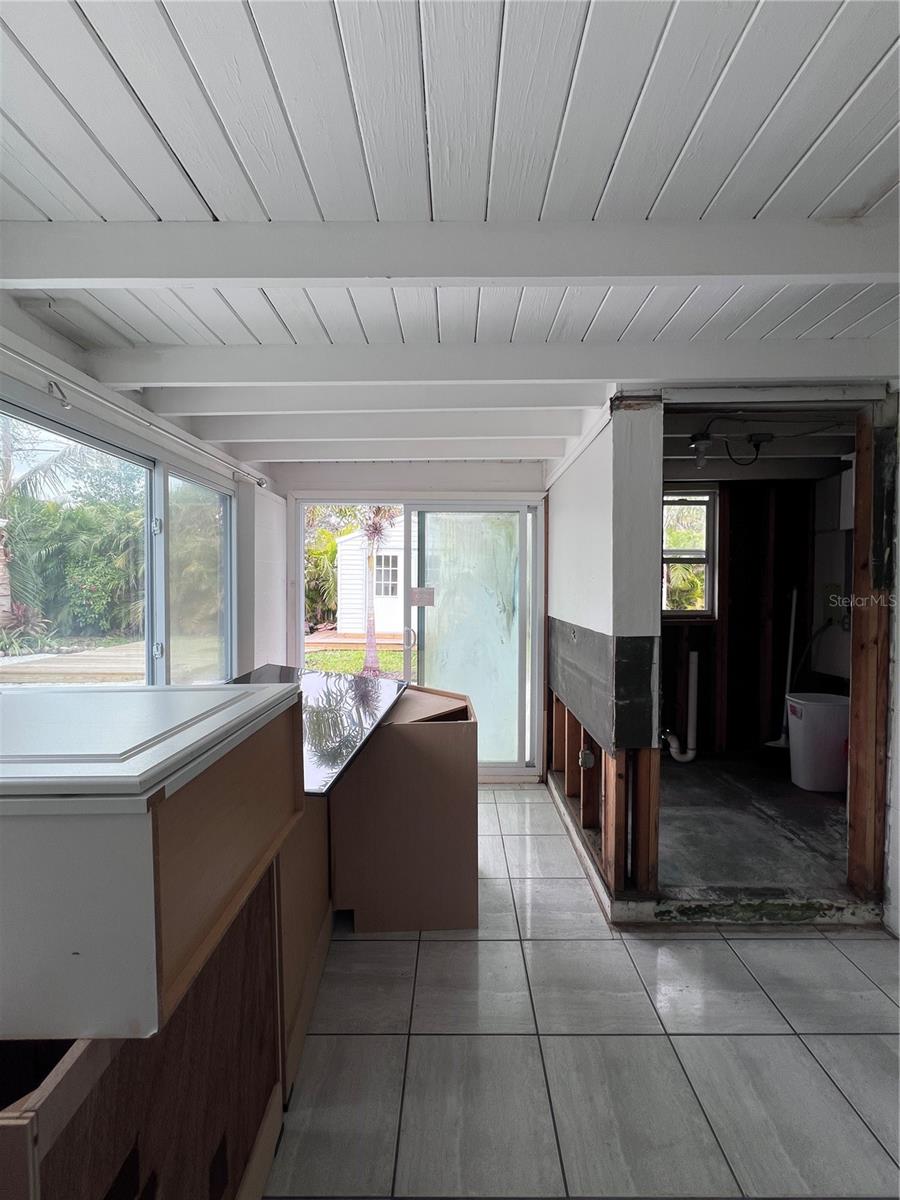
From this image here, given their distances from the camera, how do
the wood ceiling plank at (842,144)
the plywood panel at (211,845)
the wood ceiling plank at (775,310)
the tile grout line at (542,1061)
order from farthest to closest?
1. the wood ceiling plank at (775,310)
2. the tile grout line at (542,1061)
3. the wood ceiling plank at (842,144)
4. the plywood panel at (211,845)

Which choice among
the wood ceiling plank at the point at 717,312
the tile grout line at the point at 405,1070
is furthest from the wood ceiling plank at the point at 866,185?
the tile grout line at the point at 405,1070

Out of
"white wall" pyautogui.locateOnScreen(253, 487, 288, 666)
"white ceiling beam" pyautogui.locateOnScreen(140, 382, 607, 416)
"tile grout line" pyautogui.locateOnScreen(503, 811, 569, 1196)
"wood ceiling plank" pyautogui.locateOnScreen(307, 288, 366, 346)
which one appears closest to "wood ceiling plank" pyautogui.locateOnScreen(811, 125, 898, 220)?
"white ceiling beam" pyautogui.locateOnScreen(140, 382, 607, 416)

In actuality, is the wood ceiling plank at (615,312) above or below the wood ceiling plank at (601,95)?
below

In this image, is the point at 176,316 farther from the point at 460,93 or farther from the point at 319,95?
the point at 460,93

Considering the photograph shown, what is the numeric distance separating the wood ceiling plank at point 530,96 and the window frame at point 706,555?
3742 mm

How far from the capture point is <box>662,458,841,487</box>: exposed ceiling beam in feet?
14.9

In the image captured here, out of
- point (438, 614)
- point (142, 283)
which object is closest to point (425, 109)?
point (142, 283)

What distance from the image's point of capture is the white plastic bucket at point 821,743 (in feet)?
13.0

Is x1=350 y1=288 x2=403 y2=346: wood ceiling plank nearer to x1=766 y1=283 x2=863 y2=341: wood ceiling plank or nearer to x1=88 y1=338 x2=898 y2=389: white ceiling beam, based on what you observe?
x1=88 y1=338 x2=898 y2=389: white ceiling beam

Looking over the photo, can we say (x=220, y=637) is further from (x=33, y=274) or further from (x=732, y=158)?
(x=732, y=158)

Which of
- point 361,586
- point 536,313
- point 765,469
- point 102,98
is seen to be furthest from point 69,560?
point 361,586

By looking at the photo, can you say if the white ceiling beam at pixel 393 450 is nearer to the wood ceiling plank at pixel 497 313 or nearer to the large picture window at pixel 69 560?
the large picture window at pixel 69 560

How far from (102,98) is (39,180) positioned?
347 millimetres

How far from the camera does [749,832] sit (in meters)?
3.38
